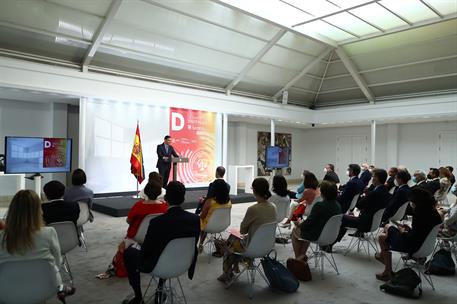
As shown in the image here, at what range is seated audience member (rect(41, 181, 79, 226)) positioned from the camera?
3352 millimetres

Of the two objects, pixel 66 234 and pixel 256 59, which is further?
pixel 256 59

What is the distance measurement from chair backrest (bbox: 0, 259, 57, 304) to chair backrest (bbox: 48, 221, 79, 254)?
3.17ft

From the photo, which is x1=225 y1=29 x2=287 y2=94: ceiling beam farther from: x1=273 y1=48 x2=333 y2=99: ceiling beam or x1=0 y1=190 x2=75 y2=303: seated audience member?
x1=0 y1=190 x2=75 y2=303: seated audience member

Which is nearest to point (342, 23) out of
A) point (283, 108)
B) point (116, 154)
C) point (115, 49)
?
point (283, 108)

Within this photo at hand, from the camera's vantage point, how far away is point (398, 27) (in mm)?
9789

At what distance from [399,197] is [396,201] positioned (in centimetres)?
8

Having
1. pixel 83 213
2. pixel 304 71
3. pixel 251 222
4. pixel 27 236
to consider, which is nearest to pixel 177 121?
pixel 304 71

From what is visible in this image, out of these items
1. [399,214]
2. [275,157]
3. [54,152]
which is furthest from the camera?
[275,157]

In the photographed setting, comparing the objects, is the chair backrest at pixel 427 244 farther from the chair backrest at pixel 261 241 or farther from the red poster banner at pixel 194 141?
the red poster banner at pixel 194 141

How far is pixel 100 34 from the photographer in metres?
7.94

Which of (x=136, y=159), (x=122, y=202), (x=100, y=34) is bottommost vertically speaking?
(x=122, y=202)

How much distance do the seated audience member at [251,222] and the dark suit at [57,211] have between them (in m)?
1.55

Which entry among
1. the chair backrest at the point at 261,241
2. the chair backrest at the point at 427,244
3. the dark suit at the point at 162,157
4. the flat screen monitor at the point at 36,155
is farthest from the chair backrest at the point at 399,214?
the flat screen monitor at the point at 36,155

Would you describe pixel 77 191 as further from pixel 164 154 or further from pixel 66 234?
pixel 164 154
